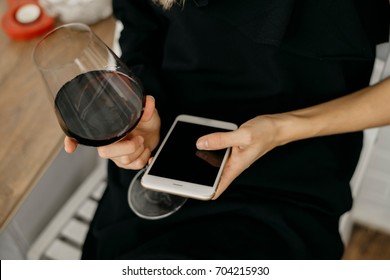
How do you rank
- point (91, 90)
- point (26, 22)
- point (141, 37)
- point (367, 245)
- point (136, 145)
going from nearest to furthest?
1. point (91, 90)
2. point (136, 145)
3. point (141, 37)
4. point (26, 22)
5. point (367, 245)

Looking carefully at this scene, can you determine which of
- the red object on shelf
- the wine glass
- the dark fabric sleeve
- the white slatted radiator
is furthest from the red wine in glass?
the white slatted radiator

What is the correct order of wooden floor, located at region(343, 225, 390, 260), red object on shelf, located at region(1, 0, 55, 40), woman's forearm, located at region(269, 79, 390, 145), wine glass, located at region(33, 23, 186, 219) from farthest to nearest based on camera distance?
wooden floor, located at region(343, 225, 390, 260) → red object on shelf, located at region(1, 0, 55, 40) → woman's forearm, located at region(269, 79, 390, 145) → wine glass, located at region(33, 23, 186, 219)

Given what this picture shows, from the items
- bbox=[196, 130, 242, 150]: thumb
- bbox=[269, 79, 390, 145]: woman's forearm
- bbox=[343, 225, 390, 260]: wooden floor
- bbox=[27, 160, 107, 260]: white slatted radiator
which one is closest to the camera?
bbox=[196, 130, 242, 150]: thumb

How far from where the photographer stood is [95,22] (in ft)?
3.75

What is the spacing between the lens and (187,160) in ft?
2.84

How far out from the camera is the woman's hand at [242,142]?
0.78 metres

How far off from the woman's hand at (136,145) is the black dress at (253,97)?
0.31 feet

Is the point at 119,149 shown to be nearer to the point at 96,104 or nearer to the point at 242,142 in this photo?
the point at 96,104

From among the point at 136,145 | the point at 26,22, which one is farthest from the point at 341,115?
the point at 26,22

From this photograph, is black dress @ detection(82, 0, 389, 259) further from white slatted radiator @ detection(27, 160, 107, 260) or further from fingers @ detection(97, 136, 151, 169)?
white slatted radiator @ detection(27, 160, 107, 260)

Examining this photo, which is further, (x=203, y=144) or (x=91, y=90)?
(x=203, y=144)

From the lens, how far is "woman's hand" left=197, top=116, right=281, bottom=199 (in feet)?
2.56

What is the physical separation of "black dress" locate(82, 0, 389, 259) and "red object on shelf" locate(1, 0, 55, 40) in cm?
24

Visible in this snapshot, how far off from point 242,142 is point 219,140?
5 cm
